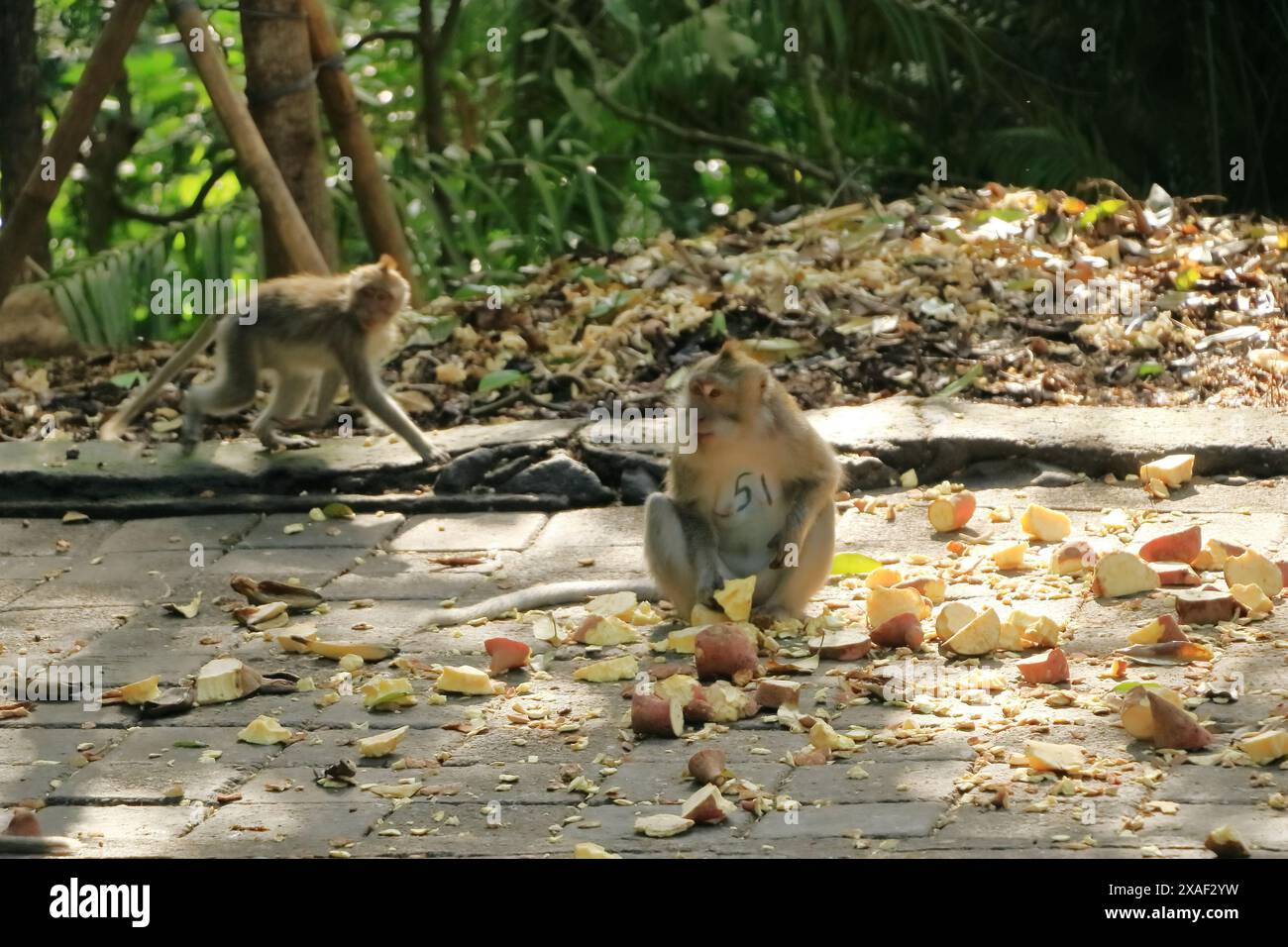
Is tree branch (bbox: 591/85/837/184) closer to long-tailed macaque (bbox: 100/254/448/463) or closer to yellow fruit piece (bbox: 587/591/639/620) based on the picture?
long-tailed macaque (bbox: 100/254/448/463)

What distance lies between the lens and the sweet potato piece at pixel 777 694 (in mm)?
4750

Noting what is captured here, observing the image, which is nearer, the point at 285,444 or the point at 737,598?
the point at 737,598

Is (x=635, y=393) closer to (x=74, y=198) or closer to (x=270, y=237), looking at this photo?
(x=270, y=237)

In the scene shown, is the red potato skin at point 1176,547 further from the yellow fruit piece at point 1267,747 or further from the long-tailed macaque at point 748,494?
the yellow fruit piece at point 1267,747

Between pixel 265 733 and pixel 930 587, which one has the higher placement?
pixel 930 587

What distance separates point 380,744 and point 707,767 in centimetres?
92

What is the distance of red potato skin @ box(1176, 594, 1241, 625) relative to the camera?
5203 mm

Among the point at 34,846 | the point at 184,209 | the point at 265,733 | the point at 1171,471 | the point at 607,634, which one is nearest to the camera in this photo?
the point at 34,846

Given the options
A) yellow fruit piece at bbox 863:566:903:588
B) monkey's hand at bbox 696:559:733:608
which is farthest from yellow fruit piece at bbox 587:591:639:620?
yellow fruit piece at bbox 863:566:903:588

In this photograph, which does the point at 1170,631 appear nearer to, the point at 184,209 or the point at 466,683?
the point at 466,683

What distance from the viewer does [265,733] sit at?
473cm

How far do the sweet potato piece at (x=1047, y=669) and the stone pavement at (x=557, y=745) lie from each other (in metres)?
0.06

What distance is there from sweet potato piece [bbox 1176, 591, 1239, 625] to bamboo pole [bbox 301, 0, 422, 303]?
534 cm

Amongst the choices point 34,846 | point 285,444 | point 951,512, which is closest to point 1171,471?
point 951,512
